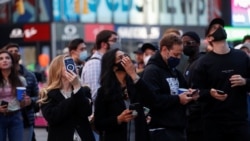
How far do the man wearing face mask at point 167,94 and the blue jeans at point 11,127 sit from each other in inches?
115

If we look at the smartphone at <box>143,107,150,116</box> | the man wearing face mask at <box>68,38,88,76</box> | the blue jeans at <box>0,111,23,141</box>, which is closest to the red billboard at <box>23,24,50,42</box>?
the man wearing face mask at <box>68,38,88,76</box>

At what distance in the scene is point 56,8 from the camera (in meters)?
44.8

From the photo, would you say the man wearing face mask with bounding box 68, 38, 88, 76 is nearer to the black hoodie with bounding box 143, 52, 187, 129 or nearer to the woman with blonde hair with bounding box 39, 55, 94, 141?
the woman with blonde hair with bounding box 39, 55, 94, 141

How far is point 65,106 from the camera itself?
8.10 meters

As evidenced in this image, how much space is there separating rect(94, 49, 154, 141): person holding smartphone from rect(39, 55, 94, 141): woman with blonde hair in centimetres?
21

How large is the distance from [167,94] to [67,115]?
111 cm

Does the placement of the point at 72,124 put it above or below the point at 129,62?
Answer: below

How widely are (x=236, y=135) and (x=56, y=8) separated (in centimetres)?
3685

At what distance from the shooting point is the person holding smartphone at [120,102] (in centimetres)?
779

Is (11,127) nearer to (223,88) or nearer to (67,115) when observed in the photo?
(67,115)

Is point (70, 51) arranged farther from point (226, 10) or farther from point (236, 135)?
point (226, 10)

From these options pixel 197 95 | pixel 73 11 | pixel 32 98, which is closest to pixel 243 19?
pixel 73 11

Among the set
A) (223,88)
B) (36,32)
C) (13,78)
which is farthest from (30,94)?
(36,32)

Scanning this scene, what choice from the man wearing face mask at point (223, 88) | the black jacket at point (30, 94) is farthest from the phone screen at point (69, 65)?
the black jacket at point (30, 94)
